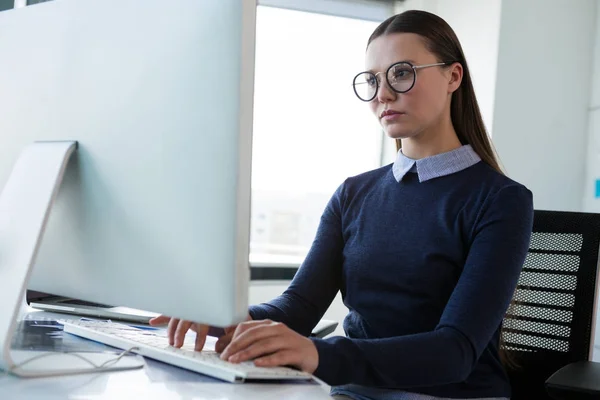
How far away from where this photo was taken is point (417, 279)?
4.23ft

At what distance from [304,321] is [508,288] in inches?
17.1

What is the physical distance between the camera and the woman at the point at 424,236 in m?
1.12

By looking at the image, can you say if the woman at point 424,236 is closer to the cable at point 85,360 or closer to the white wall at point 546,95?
the cable at point 85,360

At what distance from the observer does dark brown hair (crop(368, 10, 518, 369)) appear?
4.46 feet

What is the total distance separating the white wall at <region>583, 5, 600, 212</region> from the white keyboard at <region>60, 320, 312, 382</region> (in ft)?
6.78

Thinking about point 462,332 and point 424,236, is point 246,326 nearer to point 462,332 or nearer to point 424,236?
point 462,332

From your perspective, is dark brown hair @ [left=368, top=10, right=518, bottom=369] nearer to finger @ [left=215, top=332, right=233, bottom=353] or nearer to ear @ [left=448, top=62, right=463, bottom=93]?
ear @ [left=448, top=62, right=463, bottom=93]

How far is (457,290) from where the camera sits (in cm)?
114

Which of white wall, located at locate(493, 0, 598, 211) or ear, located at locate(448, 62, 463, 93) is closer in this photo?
ear, located at locate(448, 62, 463, 93)

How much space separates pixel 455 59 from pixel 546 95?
1510 millimetres

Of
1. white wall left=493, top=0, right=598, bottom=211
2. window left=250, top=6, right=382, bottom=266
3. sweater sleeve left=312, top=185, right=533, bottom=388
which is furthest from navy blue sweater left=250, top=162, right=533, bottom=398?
window left=250, top=6, right=382, bottom=266

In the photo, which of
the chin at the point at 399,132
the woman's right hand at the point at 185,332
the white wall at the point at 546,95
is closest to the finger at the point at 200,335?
the woman's right hand at the point at 185,332

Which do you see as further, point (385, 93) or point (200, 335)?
point (385, 93)

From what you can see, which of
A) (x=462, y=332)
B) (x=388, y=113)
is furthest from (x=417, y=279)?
(x=388, y=113)
